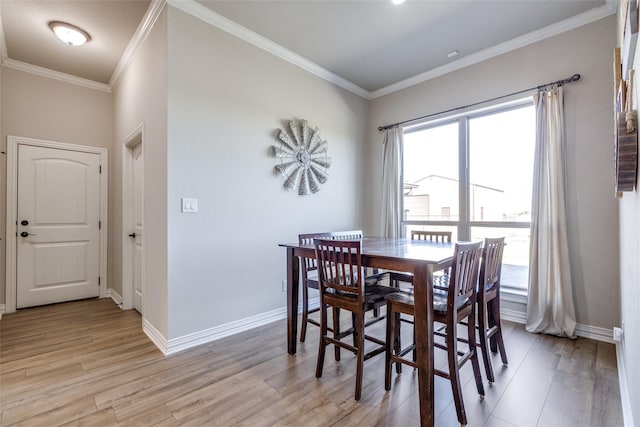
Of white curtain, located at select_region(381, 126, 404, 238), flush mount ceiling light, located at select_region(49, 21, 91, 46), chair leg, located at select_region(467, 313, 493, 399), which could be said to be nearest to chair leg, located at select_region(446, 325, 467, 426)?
chair leg, located at select_region(467, 313, 493, 399)

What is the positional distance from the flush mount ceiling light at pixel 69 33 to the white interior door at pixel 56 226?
4.77 ft

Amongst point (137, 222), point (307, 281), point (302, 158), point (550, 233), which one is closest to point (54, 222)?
point (137, 222)

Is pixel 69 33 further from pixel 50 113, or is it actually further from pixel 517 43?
pixel 517 43

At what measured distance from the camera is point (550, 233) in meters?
2.76

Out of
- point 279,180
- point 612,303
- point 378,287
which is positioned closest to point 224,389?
point 378,287

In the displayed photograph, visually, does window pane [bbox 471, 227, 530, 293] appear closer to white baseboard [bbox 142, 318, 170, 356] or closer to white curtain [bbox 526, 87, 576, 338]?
white curtain [bbox 526, 87, 576, 338]

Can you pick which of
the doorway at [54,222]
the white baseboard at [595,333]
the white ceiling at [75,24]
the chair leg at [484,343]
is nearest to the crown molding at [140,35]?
the white ceiling at [75,24]

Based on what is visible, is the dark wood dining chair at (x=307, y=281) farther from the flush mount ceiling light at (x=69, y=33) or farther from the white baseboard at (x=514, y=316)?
the flush mount ceiling light at (x=69, y=33)

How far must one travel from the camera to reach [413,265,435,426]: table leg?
1.54m

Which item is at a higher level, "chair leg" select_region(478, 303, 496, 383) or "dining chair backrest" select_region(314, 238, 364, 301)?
"dining chair backrest" select_region(314, 238, 364, 301)

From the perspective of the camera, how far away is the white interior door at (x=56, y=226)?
11.6 ft

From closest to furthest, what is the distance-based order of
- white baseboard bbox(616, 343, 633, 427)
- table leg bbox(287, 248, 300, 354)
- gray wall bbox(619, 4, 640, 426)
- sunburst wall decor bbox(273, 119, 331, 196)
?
gray wall bbox(619, 4, 640, 426) < white baseboard bbox(616, 343, 633, 427) < table leg bbox(287, 248, 300, 354) < sunburst wall decor bbox(273, 119, 331, 196)

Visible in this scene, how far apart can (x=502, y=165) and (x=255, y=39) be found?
2.93m

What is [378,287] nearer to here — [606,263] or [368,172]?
[606,263]
